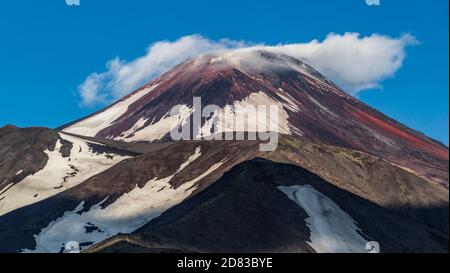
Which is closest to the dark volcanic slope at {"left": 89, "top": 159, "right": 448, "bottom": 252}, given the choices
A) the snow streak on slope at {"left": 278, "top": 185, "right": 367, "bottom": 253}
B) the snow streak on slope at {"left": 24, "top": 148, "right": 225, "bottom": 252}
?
the snow streak on slope at {"left": 278, "top": 185, "right": 367, "bottom": 253}

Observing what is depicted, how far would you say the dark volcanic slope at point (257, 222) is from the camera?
420 ft

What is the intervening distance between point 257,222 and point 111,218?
5943cm

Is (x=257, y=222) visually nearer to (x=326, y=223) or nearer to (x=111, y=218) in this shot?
(x=326, y=223)

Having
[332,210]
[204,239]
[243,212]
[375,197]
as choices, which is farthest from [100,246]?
[375,197]

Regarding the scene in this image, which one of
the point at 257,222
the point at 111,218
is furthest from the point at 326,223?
the point at 111,218

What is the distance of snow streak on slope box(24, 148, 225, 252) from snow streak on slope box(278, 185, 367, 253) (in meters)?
30.0

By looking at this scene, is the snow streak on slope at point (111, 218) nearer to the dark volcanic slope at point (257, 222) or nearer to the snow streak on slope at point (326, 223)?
the dark volcanic slope at point (257, 222)

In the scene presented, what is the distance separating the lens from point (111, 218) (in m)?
192

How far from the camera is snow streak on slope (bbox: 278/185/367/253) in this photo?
143875mm

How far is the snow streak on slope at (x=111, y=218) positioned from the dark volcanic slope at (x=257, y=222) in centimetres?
1413

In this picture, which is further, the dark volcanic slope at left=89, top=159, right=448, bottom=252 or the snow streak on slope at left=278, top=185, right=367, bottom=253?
the snow streak on slope at left=278, top=185, right=367, bottom=253

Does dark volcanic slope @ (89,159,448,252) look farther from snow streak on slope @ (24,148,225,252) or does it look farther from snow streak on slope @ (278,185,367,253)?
snow streak on slope @ (24,148,225,252)

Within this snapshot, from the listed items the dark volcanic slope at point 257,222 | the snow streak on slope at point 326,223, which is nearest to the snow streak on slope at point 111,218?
the dark volcanic slope at point 257,222
